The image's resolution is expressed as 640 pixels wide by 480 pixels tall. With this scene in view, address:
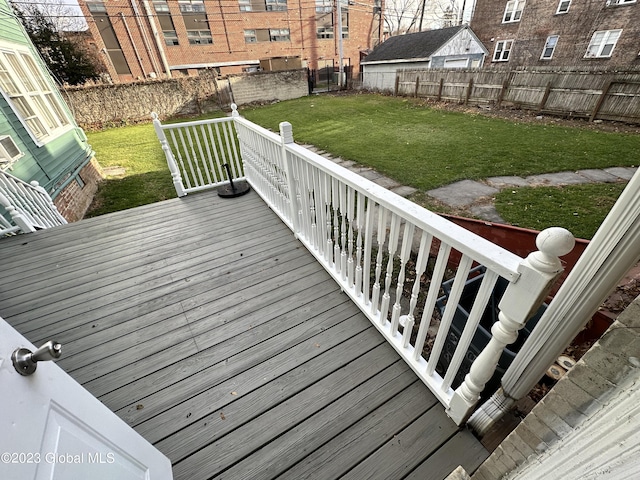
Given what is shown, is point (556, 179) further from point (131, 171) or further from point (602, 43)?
point (602, 43)

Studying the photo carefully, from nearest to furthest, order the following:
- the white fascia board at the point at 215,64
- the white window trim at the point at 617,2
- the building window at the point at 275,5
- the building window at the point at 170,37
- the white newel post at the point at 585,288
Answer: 1. the white newel post at the point at 585,288
2. the white window trim at the point at 617,2
3. the building window at the point at 170,37
4. the white fascia board at the point at 215,64
5. the building window at the point at 275,5

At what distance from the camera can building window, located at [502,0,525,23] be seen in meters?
14.5

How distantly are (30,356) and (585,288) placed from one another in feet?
4.92

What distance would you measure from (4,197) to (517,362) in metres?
4.76

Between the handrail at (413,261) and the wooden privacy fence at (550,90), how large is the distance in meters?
8.14

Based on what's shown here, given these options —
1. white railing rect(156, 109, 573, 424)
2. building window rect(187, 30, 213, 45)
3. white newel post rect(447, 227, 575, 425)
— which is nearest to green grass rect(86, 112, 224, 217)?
white railing rect(156, 109, 573, 424)

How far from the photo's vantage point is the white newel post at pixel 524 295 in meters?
0.71

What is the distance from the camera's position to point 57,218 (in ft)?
13.2

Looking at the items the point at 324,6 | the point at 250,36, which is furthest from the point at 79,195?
the point at 324,6

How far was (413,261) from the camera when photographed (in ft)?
9.89

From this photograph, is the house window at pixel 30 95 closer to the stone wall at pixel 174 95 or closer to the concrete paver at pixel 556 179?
the stone wall at pixel 174 95

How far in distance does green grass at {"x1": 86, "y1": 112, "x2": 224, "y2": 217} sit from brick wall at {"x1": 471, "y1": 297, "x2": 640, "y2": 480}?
581 cm

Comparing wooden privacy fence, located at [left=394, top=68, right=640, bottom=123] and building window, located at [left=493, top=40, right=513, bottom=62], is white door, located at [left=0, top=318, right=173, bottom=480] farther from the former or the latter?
building window, located at [left=493, top=40, right=513, bottom=62]

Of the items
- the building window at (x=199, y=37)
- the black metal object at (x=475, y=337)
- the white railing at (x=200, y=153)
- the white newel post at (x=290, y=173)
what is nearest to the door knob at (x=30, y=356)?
the black metal object at (x=475, y=337)
